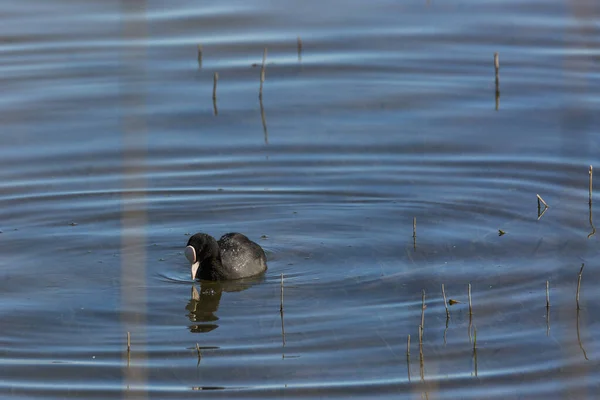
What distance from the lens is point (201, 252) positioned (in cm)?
896

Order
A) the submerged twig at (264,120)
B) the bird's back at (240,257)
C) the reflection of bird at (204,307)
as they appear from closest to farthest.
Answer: the reflection of bird at (204,307), the bird's back at (240,257), the submerged twig at (264,120)

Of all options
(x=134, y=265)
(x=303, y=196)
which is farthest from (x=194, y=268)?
(x=303, y=196)


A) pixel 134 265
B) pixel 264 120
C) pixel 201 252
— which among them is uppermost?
pixel 201 252

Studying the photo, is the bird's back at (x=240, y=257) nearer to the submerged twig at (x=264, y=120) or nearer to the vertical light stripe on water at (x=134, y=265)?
the vertical light stripe on water at (x=134, y=265)

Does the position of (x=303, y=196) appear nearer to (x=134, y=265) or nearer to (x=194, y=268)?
(x=194, y=268)

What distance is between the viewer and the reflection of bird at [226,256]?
8.89 m

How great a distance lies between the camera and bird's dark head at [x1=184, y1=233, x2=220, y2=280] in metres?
8.90

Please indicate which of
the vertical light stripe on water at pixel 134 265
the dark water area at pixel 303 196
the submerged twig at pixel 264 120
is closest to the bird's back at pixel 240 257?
the dark water area at pixel 303 196

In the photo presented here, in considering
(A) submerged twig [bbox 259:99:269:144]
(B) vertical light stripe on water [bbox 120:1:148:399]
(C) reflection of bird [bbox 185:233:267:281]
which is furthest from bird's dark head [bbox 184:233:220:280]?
(A) submerged twig [bbox 259:99:269:144]

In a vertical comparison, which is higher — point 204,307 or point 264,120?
point 204,307

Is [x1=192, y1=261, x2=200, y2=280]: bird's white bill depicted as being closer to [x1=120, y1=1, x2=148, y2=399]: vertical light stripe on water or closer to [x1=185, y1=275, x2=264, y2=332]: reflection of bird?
[x1=185, y1=275, x2=264, y2=332]: reflection of bird

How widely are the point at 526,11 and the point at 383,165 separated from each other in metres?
5.83

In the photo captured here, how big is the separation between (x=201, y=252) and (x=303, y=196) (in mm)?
1812

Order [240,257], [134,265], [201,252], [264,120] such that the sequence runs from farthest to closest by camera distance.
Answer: [264,120]
[134,265]
[201,252]
[240,257]
